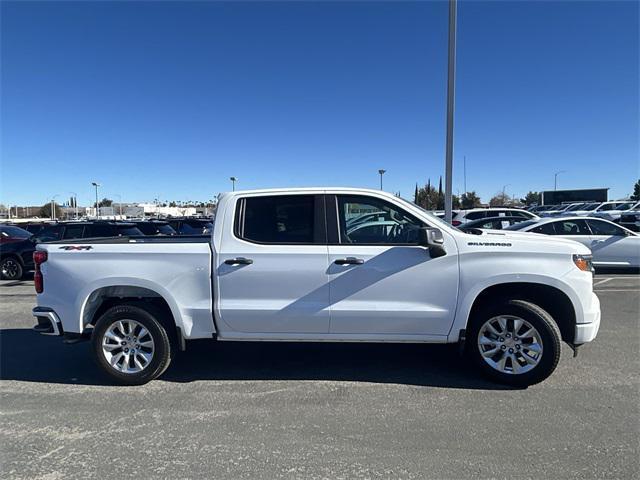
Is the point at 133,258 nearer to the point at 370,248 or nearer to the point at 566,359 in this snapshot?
the point at 370,248

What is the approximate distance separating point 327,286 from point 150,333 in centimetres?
182

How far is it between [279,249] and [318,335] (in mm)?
932

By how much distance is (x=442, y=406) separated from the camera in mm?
3904

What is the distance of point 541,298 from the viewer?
448 cm

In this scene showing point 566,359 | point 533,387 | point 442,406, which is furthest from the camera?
point 566,359

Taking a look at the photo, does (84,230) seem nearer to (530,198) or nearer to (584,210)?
(584,210)

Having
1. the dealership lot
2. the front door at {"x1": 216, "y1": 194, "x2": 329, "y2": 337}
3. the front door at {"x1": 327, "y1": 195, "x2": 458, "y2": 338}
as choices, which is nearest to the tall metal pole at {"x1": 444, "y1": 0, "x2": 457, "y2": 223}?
the dealership lot

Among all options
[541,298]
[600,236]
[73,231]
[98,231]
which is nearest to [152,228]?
[98,231]

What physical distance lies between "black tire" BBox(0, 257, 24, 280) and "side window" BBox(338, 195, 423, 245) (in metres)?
11.5

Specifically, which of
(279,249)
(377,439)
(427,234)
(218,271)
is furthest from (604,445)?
(218,271)

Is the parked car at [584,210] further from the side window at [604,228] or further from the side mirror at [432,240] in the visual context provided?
the side mirror at [432,240]

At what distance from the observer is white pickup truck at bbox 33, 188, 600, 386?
13.9 ft

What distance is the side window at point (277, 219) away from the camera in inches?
176

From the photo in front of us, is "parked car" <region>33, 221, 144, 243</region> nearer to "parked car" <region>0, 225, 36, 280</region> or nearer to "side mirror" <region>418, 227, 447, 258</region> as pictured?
"parked car" <region>0, 225, 36, 280</region>
